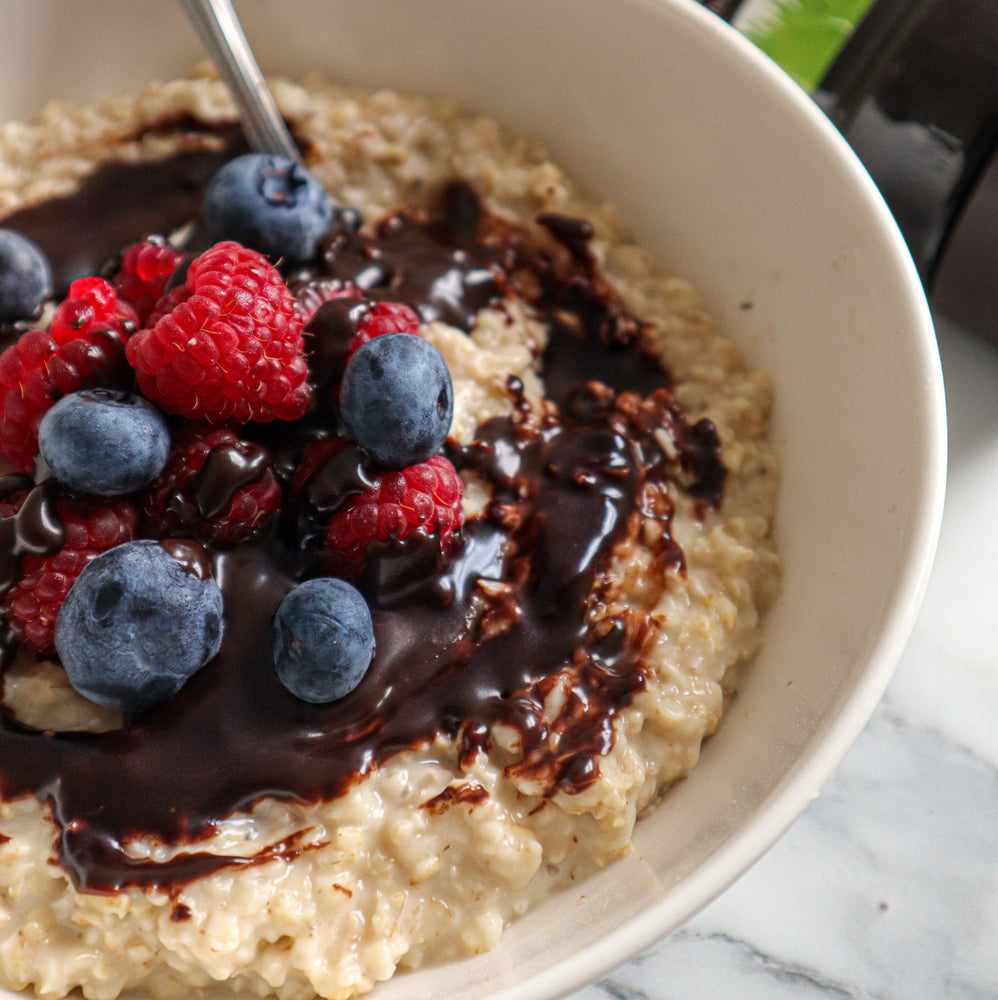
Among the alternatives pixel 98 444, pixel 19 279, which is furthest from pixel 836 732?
pixel 19 279

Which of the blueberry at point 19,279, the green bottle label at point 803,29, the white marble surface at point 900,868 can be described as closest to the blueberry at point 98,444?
the blueberry at point 19,279

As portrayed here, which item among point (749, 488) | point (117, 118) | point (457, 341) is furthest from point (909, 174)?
point (117, 118)

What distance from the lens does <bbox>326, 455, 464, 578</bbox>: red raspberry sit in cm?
127

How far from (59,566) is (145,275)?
0.46 metres

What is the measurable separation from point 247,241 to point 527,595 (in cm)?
69

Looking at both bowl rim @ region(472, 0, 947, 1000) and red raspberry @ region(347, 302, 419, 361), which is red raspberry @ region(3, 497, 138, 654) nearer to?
red raspberry @ region(347, 302, 419, 361)

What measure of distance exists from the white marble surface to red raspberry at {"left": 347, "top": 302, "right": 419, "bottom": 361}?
0.94m

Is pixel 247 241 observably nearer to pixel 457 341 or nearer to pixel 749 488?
pixel 457 341

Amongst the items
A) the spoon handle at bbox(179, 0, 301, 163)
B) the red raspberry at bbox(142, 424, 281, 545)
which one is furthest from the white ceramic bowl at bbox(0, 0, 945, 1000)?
the red raspberry at bbox(142, 424, 281, 545)

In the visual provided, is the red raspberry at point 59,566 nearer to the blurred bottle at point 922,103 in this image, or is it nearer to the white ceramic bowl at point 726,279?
the white ceramic bowl at point 726,279

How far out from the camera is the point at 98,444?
120 cm

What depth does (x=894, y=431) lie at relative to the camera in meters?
1.32

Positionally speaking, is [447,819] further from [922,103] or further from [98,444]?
[922,103]

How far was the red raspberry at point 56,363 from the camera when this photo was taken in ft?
4.26
